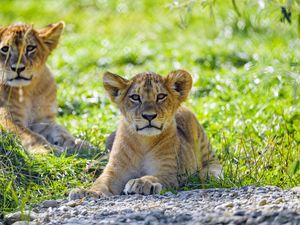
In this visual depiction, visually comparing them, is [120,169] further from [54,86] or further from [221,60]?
[221,60]

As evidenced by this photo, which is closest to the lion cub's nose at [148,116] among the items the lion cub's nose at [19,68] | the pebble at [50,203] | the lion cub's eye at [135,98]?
the lion cub's eye at [135,98]

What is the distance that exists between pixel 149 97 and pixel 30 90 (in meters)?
2.24

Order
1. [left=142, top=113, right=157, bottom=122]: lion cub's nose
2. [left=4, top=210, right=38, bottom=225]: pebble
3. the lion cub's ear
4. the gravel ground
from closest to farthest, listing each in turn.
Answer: the gravel ground, [left=4, top=210, right=38, bottom=225]: pebble, [left=142, top=113, right=157, bottom=122]: lion cub's nose, the lion cub's ear

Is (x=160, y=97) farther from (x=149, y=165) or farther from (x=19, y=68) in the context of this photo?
(x=19, y=68)

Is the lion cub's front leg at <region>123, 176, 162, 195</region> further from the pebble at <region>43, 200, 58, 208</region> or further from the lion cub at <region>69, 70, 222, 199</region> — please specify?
the pebble at <region>43, 200, 58, 208</region>

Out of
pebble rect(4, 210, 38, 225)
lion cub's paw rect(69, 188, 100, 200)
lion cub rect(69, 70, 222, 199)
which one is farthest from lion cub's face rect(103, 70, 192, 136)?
pebble rect(4, 210, 38, 225)

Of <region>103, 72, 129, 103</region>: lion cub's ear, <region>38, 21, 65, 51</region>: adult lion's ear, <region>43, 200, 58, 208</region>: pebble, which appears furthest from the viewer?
<region>38, 21, 65, 51</region>: adult lion's ear

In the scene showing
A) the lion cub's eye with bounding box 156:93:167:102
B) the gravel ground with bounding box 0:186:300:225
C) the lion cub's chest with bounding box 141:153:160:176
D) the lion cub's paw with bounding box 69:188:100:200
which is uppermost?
the lion cub's eye with bounding box 156:93:167:102

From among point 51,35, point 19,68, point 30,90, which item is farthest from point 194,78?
point 19,68

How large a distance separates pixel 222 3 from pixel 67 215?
39.7 feet

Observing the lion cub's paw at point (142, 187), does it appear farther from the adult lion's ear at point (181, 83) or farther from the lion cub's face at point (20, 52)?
the lion cub's face at point (20, 52)

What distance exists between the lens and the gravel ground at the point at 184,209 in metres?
5.38

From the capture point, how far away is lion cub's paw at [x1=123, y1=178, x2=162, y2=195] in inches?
257

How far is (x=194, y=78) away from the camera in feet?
37.9
